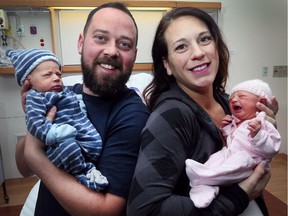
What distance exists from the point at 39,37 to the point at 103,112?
2452mm

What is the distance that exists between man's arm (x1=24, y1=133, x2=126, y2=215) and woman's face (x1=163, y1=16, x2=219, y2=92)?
2.00 ft

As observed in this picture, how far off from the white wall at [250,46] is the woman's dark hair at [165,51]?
2.31 meters

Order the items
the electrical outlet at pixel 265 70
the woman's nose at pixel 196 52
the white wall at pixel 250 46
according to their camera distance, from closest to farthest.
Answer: the woman's nose at pixel 196 52
the white wall at pixel 250 46
the electrical outlet at pixel 265 70

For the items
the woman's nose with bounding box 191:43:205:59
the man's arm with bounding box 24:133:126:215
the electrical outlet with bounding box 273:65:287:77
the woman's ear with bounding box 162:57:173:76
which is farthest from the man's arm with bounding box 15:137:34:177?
the electrical outlet with bounding box 273:65:287:77

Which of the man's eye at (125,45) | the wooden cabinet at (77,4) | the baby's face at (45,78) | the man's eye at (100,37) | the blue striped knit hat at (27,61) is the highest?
the wooden cabinet at (77,4)

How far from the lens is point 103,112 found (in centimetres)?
112

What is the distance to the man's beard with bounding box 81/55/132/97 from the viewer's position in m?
1.15

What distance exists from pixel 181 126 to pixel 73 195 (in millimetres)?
462

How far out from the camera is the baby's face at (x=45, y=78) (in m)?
1.16

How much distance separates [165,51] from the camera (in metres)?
1.24

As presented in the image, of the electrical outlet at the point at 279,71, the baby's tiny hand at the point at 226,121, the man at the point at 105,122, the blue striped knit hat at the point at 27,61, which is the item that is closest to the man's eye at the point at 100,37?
the man at the point at 105,122

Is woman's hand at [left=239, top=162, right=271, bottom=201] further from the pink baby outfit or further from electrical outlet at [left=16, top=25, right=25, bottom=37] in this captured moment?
electrical outlet at [left=16, top=25, right=25, bottom=37]

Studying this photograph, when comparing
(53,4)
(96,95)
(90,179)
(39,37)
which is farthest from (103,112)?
(39,37)

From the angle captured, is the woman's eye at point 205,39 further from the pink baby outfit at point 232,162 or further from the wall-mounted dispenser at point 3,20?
the wall-mounted dispenser at point 3,20
